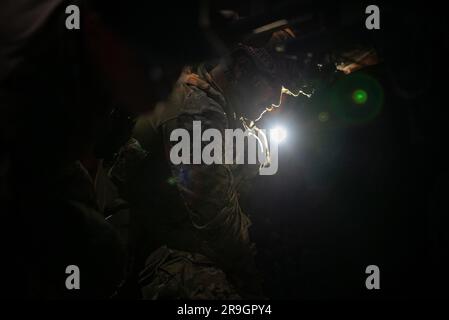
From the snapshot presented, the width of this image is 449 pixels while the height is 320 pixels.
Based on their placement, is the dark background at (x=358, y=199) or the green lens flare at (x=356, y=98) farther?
the green lens flare at (x=356, y=98)

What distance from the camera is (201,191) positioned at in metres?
3.18

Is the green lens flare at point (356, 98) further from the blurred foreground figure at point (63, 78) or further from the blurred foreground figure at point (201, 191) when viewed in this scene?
the blurred foreground figure at point (63, 78)

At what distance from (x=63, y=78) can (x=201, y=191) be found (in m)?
1.87

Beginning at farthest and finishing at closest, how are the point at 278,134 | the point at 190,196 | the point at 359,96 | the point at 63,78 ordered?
the point at 278,134, the point at 359,96, the point at 190,196, the point at 63,78

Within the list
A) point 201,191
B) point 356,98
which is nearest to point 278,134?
point 356,98

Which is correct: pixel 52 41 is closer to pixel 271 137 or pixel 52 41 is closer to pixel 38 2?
pixel 38 2

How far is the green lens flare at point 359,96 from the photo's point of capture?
4.52m

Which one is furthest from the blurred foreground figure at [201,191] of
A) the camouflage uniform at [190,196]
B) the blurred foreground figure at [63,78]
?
the blurred foreground figure at [63,78]

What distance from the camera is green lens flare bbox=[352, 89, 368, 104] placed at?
4523mm

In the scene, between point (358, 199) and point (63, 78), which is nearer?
point (63, 78)

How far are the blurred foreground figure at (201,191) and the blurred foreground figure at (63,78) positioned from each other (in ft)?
5.25

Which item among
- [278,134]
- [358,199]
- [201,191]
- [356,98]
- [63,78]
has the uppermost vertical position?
[356,98]

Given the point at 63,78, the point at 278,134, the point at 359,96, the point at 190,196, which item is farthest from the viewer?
the point at 278,134

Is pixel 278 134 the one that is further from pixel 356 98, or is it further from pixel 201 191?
pixel 201 191
